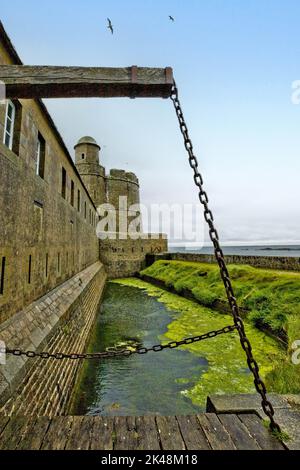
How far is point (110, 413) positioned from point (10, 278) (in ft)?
11.1

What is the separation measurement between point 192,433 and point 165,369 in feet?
17.0

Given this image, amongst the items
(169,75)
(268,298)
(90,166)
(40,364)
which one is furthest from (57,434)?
(90,166)

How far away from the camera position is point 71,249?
12031 mm

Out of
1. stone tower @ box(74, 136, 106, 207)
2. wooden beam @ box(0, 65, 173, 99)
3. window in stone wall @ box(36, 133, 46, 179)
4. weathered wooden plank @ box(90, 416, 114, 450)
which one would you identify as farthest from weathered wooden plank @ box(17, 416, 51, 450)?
stone tower @ box(74, 136, 106, 207)

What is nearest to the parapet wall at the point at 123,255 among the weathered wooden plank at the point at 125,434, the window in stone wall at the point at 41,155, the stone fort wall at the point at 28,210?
the stone fort wall at the point at 28,210

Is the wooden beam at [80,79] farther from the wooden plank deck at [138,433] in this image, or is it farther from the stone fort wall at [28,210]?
the wooden plank deck at [138,433]

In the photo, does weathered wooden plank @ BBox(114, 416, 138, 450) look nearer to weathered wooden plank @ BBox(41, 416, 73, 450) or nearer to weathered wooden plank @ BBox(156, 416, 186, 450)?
weathered wooden plank @ BBox(156, 416, 186, 450)

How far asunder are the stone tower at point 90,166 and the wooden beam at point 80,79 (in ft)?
109

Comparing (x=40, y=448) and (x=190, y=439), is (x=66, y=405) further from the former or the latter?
(x=190, y=439)

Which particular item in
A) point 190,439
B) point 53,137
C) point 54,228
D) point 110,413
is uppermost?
point 53,137

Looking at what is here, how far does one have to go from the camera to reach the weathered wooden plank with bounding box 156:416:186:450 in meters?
2.30

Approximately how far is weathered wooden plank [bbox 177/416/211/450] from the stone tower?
113ft

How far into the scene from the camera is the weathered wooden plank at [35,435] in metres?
2.27
